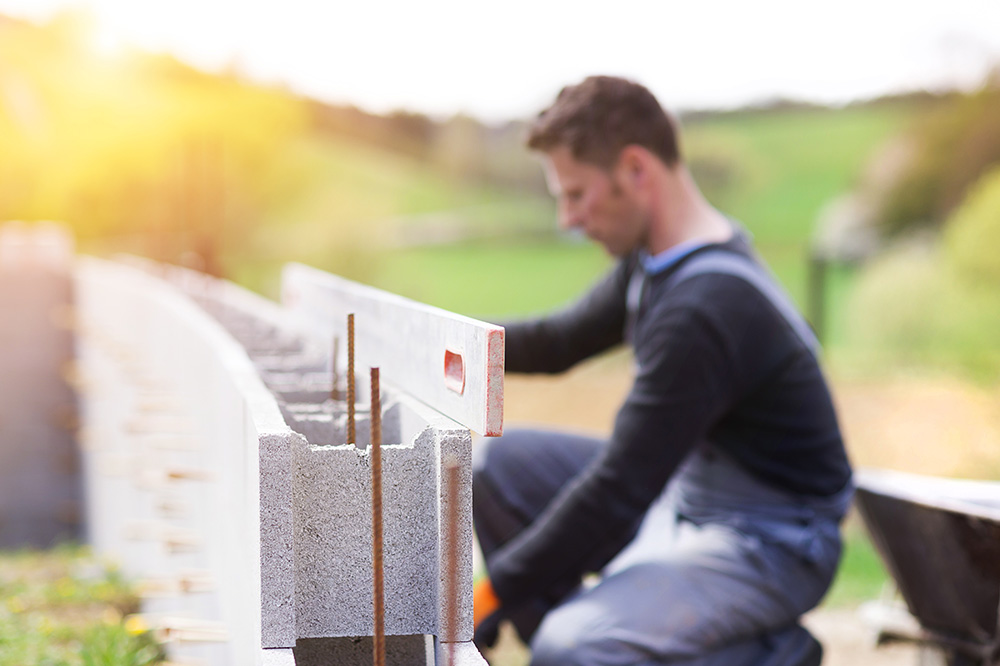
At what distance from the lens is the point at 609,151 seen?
2859 millimetres

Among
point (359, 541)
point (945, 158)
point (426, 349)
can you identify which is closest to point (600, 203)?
point (426, 349)

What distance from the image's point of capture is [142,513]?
5.07 m

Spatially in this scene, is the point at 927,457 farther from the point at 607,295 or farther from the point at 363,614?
the point at 363,614

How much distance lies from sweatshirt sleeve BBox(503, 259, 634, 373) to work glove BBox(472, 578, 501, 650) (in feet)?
3.61

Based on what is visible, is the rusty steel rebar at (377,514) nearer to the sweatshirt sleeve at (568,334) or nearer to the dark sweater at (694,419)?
the dark sweater at (694,419)

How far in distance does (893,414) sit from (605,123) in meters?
10.4

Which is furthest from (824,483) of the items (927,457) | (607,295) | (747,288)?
(927,457)

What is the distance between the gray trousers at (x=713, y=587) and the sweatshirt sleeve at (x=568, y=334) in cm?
68

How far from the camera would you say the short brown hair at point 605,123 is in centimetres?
284

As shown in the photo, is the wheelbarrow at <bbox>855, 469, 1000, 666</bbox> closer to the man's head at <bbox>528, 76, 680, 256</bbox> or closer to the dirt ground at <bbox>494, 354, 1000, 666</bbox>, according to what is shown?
the man's head at <bbox>528, 76, 680, 256</bbox>

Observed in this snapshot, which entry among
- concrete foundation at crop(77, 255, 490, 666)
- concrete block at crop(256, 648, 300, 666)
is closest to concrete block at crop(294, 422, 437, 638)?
concrete foundation at crop(77, 255, 490, 666)

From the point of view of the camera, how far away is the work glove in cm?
258

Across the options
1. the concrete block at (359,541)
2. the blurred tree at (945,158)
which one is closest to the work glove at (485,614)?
the concrete block at (359,541)

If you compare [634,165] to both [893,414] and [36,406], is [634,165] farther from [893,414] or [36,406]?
[893,414]
